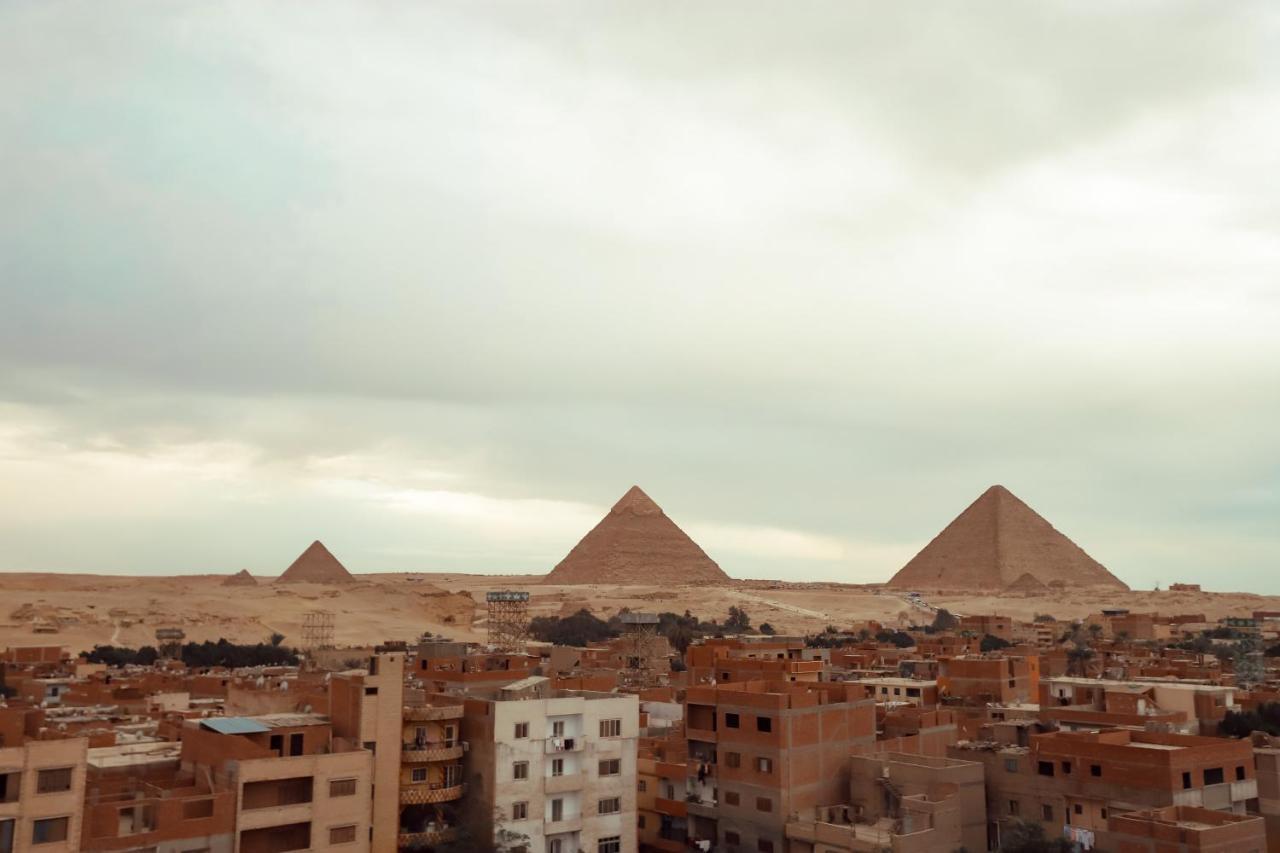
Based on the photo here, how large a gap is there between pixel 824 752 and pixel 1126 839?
8.60 m

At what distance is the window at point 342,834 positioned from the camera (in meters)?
26.0

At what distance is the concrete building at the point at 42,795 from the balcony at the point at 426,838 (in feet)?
25.6

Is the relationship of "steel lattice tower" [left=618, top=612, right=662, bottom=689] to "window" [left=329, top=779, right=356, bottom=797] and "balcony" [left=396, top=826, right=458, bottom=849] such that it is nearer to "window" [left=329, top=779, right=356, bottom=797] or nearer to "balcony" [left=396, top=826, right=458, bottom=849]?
"balcony" [left=396, top=826, right=458, bottom=849]

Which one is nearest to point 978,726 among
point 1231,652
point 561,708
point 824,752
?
point 824,752

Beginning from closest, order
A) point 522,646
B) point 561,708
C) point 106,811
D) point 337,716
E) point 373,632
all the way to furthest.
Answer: point 106,811 < point 337,716 < point 561,708 < point 522,646 < point 373,632

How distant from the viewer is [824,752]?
104 feet

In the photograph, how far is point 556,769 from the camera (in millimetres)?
A: 30391

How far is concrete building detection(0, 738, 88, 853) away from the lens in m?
22.4

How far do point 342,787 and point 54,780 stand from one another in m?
6.28

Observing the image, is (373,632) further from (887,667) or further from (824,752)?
(824,752)

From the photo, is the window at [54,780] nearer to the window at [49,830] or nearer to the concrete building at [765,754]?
the window at [49,830]

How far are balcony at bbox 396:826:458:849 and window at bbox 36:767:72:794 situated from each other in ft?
26.4

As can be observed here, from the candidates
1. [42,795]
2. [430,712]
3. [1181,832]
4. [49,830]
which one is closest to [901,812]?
[1181,832]

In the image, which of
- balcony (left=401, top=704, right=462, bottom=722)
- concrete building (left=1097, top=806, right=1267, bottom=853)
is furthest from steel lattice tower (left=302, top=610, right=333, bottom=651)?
concrete building (left=1097, top=806, right=1267, bottom=853)
